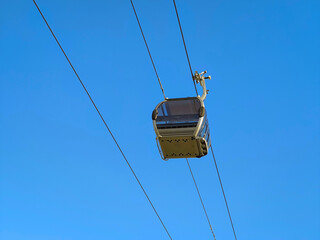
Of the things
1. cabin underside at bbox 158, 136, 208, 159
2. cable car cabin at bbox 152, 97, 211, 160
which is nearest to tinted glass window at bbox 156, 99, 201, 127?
cable car cabin at bbox 152, 97, 211, 160

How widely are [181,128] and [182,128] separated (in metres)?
0.02

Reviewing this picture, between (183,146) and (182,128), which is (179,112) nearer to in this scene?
(182,128)

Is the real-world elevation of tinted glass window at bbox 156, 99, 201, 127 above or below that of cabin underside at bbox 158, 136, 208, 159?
above

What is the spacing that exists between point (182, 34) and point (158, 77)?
2022 mm

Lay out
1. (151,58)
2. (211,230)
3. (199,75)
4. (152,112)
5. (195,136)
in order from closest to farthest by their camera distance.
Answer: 1. (151,58)
2. (195,136)
3. (152,112)
4. (199,75)
5. (211,230)

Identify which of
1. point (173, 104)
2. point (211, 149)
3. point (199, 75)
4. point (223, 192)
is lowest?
point (223, 192)

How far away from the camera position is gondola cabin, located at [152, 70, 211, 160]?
1027 cm

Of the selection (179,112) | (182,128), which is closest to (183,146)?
(182,128)

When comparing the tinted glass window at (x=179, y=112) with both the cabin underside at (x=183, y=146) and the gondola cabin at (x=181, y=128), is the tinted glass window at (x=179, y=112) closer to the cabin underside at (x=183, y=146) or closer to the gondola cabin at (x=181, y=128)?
the gondola cabin at (x=181, y=128)

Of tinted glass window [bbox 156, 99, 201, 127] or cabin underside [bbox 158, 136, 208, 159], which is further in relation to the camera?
tinted glass window [bbox 156, 99, 201, 127]

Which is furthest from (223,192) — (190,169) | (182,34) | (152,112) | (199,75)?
(182,34)

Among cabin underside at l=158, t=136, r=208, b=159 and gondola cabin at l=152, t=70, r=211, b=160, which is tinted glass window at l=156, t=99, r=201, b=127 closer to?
gondola cabin at l=152, t=70, r=211, b=160

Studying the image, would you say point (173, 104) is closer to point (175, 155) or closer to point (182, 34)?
point (175, 155)

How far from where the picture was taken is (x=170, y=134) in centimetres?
1038
